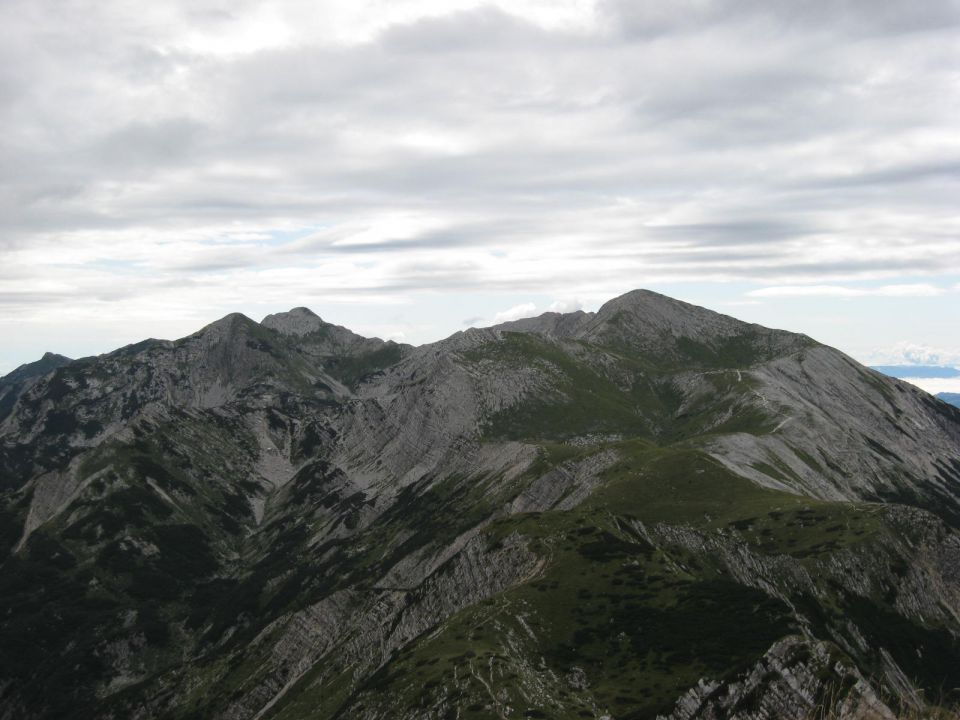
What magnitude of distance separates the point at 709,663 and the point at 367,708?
39870mm

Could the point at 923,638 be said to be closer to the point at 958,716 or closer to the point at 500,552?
the point at 500,552

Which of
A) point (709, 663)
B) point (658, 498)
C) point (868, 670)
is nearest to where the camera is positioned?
point (709, 663)

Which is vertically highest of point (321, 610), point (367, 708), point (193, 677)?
point (367, 708)

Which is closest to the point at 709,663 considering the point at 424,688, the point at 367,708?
the point at 424,688

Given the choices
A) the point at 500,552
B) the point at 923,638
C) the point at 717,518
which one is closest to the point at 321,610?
the point at 500,552

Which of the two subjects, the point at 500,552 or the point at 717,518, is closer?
the point at 500,552

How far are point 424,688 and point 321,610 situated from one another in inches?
4533

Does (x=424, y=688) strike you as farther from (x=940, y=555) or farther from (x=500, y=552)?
(x=940, y=555)

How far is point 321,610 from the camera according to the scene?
196750 mm

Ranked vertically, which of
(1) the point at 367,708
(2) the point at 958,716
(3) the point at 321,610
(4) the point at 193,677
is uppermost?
(2) the point at 958,716

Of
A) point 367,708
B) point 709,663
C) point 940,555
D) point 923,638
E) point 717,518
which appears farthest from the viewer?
point 717,518

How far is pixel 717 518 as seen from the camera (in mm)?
159375

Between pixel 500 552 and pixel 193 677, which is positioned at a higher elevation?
pixel 500 552

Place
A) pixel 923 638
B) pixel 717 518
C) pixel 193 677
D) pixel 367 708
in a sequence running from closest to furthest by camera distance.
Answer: pixel 367 708 < pixel 923 638 < pixel 717 518 < pixel 193 677
